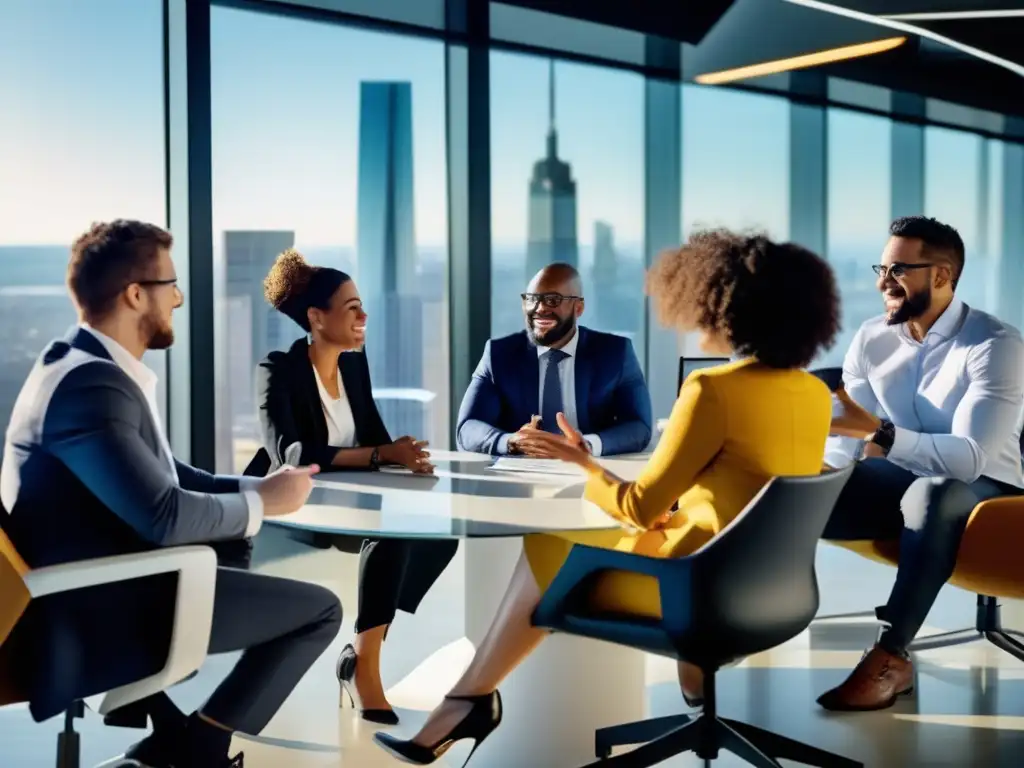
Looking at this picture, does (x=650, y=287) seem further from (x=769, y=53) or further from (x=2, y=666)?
(x=769, y=53)

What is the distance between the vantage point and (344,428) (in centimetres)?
375

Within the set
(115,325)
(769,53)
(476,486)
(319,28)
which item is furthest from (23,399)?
(769,53)

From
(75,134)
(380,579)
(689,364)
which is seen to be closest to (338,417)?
(380,579)

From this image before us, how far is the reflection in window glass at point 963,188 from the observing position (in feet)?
29.3

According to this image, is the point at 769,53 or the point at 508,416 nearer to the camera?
the point at 508,416

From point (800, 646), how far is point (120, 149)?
3.59m

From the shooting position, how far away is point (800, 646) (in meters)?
4.39

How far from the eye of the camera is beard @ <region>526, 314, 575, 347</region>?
4051mm

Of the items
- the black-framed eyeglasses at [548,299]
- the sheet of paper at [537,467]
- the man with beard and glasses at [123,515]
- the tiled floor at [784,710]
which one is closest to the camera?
the man with beard and glasses at [123,515]

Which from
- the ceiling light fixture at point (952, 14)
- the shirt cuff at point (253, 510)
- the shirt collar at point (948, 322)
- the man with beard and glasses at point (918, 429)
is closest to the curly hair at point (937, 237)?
the man with beard and glasses at point (918, 429)

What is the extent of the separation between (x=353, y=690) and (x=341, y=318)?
1.10m

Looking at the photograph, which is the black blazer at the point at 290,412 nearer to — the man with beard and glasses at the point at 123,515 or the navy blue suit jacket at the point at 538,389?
the navy blue suit jacket at the point at 538,389

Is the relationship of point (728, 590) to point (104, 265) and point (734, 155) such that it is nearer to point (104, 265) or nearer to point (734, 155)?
point (104, 265)

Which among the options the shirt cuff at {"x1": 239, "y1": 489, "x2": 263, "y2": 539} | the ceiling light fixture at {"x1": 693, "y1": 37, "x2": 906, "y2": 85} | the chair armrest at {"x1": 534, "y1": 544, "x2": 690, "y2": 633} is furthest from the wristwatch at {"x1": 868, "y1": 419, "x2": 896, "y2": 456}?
the ceiling light fixture at {"x1": 693, "y1": 37, "x2": 906, "y2": 85}
